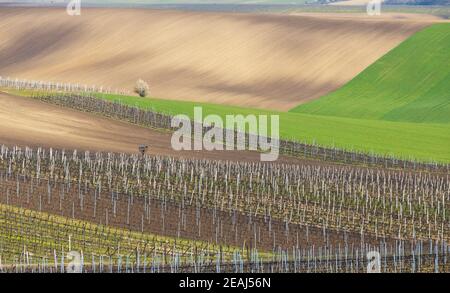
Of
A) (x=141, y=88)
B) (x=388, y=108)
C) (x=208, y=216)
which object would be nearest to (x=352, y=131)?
(x=388, y=108)

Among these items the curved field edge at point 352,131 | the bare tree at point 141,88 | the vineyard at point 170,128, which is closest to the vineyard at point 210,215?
the vineyard at point 170,128

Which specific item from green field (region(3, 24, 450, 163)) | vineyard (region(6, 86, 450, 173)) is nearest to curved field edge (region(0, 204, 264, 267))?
vineyard (region(6, 86, 450, 173))

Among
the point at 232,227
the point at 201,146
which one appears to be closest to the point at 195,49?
the point at 201,146

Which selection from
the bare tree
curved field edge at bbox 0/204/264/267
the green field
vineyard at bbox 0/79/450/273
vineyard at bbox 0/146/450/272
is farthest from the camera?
the bare tree

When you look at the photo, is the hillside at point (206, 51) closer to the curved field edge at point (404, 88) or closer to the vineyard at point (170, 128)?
the curved field edge at point (404, 88)

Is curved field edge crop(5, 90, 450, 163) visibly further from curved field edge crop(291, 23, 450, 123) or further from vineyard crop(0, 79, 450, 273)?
vineyard crop(0, 79, 450, 273)

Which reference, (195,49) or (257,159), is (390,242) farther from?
(195,49)
